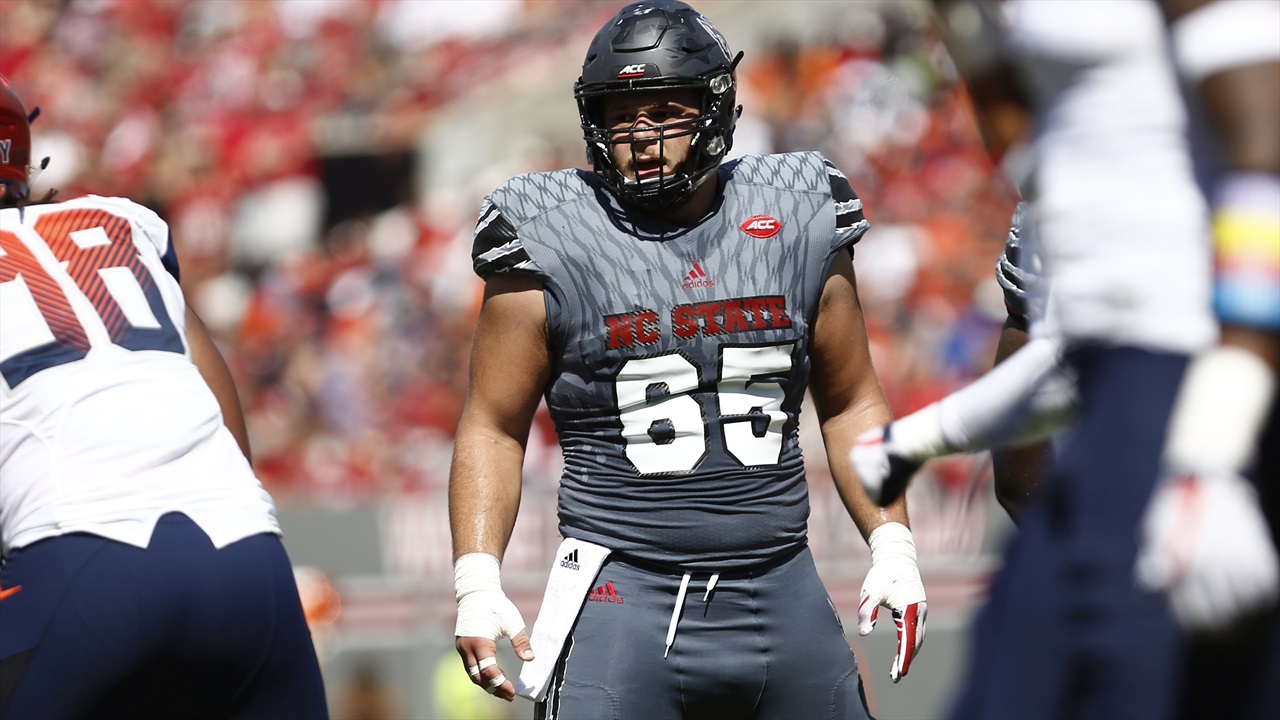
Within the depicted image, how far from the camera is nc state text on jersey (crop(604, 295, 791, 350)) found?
10.7 ft

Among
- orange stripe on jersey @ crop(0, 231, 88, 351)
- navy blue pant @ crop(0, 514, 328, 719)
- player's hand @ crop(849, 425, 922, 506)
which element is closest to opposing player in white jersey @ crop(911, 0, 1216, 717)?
player's hand @ crop(849, 425, 922, 506)

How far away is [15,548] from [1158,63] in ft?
7.06

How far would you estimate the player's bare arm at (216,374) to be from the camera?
3373mm

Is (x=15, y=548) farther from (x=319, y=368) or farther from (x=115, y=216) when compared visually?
(x=319, y=368)

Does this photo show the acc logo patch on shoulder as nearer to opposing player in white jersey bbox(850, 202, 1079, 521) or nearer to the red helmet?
opposing player in white jersey bbox(850, 202, 1079, 521)

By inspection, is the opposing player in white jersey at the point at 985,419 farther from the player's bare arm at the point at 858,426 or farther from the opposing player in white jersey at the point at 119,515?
the opposing player in white jersey at the point at 119,515

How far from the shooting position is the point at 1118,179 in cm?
204

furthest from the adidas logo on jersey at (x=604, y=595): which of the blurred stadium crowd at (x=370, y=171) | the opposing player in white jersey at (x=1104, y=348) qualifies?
the blurred stadium crowd at (x=370, y=171)

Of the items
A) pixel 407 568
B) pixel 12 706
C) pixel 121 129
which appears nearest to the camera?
pixel 12 706

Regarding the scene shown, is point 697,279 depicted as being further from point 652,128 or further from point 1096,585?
point 1096,585

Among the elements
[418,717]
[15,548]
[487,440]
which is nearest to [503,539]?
[487,440]

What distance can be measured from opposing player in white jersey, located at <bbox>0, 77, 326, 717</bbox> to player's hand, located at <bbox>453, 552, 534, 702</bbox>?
30 cm

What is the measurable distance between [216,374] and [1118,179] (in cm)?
201

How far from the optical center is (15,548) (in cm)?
299
